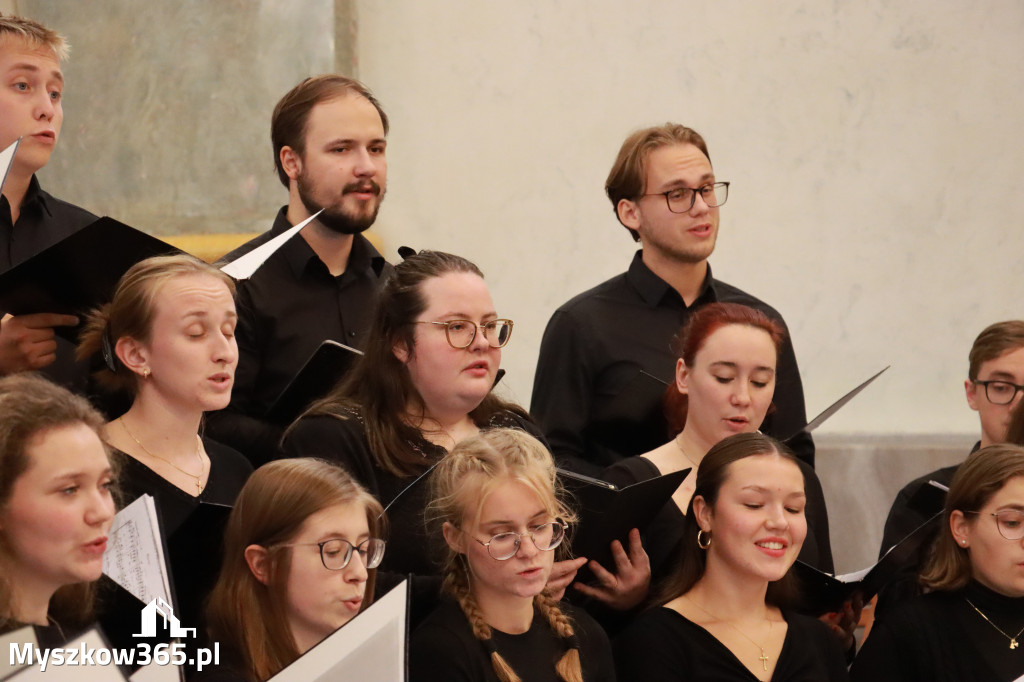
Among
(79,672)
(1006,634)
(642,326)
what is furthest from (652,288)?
(79,672)

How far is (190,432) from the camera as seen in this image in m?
2.12

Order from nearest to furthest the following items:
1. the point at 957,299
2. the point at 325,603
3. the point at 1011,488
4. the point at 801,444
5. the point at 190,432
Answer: the point at 325,603, the point at 190,432, the point at 1011,488, the point at 801,444, the point at 957,299

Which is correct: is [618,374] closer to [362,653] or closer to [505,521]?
[505,521]

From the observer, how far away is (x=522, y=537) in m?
1.98

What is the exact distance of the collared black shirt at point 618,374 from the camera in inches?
103

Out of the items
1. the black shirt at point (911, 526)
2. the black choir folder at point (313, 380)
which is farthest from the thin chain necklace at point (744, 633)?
the black choir folder at point (313, 380)

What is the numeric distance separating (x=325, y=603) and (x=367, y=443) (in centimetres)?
38

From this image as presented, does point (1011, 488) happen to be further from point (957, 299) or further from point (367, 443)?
point (957, 299)

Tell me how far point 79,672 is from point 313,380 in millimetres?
1065

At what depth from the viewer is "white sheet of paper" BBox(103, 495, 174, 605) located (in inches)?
65.8

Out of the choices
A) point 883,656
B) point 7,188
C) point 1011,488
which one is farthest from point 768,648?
point 7,188

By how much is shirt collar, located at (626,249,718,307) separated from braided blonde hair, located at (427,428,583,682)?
853 mm

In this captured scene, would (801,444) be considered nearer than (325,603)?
No

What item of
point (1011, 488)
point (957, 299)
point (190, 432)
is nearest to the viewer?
point (190, 432)
